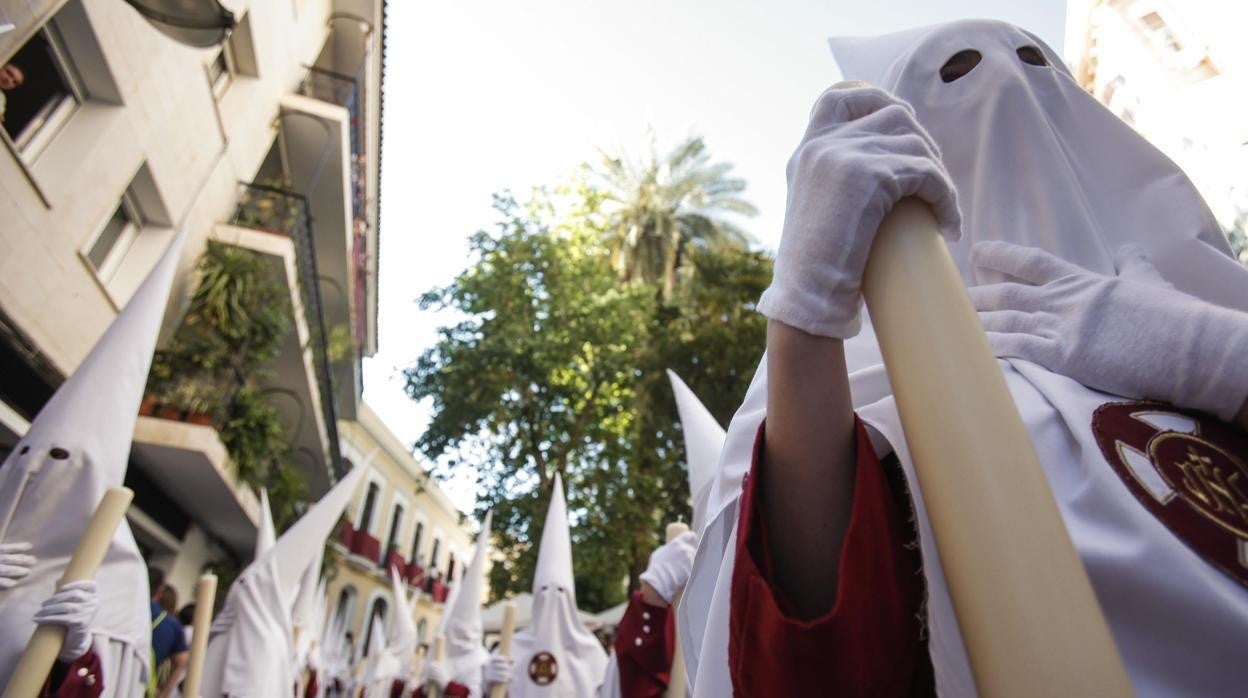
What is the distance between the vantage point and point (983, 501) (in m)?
0.63

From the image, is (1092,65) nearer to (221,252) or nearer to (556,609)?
(556,609)

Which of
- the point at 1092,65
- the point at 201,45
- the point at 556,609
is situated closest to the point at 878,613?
the point at 201,45

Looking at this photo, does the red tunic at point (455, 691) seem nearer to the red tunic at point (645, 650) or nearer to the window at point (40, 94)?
the red tunic at point (645, 650)

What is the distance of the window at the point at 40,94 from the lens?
267 inches

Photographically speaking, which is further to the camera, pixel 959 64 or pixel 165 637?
pixel 165 637

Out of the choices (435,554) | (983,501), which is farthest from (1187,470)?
(435,554)

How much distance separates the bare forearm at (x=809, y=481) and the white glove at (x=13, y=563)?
338 centimetres

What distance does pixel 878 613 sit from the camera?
2.85 feet

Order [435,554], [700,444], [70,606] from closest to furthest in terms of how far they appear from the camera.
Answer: [70,606] < [700,444] < [435,554]

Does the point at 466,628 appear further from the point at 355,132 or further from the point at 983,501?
the point at 355,132

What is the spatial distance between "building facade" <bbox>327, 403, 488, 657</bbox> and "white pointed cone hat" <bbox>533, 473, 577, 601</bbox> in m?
13.2

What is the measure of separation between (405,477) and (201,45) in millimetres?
26310

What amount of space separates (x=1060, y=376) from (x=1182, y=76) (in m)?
13.7

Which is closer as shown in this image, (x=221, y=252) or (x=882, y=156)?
(x=882, y=156)
